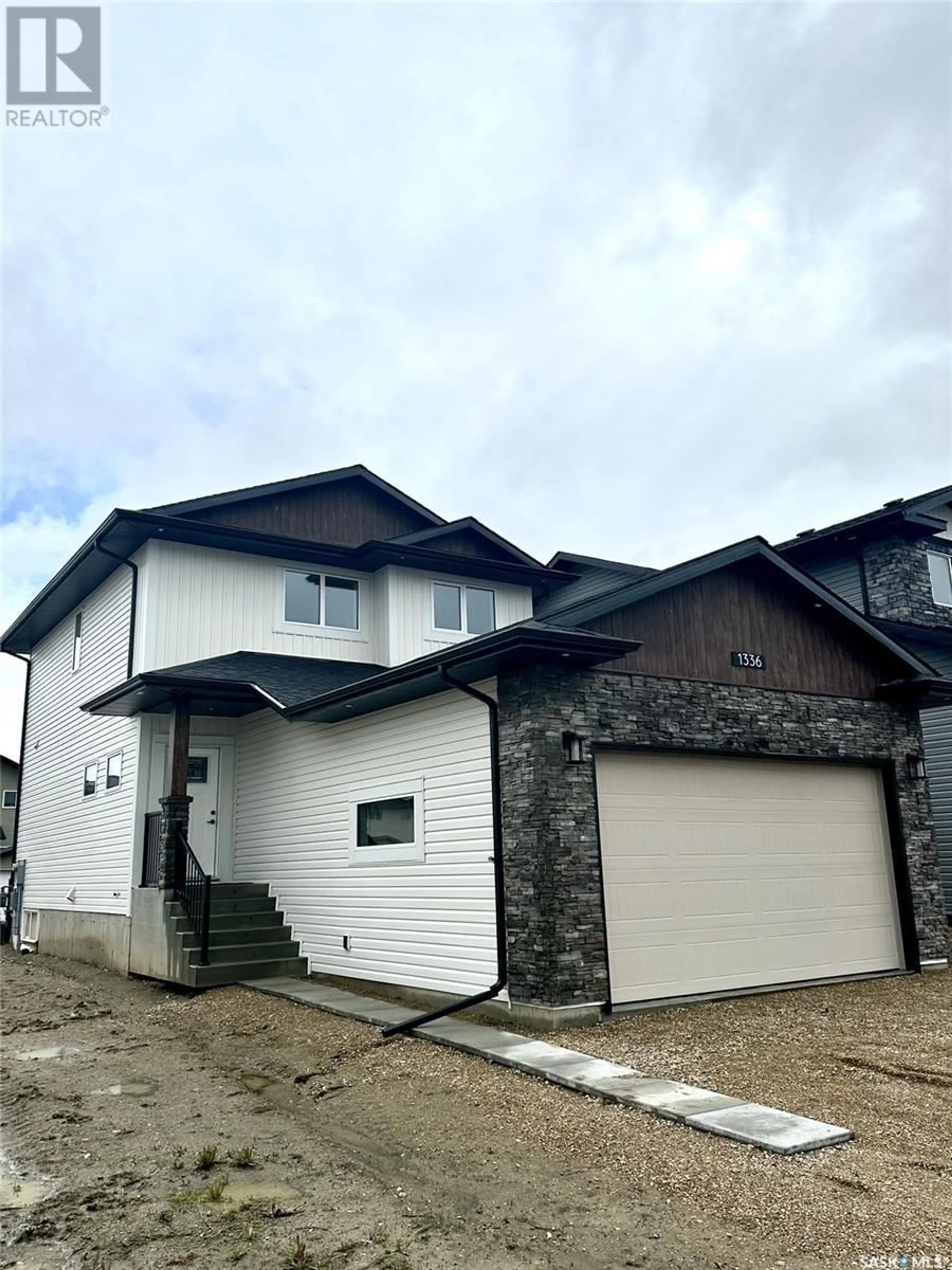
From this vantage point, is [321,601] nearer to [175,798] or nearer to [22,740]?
[175,798]

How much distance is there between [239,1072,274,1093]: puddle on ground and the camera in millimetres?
6402

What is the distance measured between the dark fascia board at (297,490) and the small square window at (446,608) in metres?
1.23

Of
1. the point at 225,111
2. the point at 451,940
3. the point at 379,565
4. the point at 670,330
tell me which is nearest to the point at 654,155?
the point at 670,330

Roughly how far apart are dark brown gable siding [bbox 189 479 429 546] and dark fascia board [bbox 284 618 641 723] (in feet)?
18.0

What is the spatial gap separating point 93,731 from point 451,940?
29.0 feet

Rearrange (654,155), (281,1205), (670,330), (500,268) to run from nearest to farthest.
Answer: (281,1205)
(654,155)
(500,268)
(670,330)

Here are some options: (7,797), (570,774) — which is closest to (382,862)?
(570,774)

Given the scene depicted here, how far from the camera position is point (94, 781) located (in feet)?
48.0

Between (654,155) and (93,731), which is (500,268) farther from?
(93,731)

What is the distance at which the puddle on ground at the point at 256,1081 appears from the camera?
6402 mm

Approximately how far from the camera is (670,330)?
54.1ft

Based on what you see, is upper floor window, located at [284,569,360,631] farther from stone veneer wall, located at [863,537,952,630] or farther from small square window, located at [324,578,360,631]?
stone veneer wall, located at [863,537,952,630]

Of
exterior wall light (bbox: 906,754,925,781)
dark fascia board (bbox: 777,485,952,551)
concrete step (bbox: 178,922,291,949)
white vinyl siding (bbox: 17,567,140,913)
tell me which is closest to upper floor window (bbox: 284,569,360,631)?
white vinyl siding (bbox: 17,567,140,913)

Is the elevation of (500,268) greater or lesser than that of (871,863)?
greater
